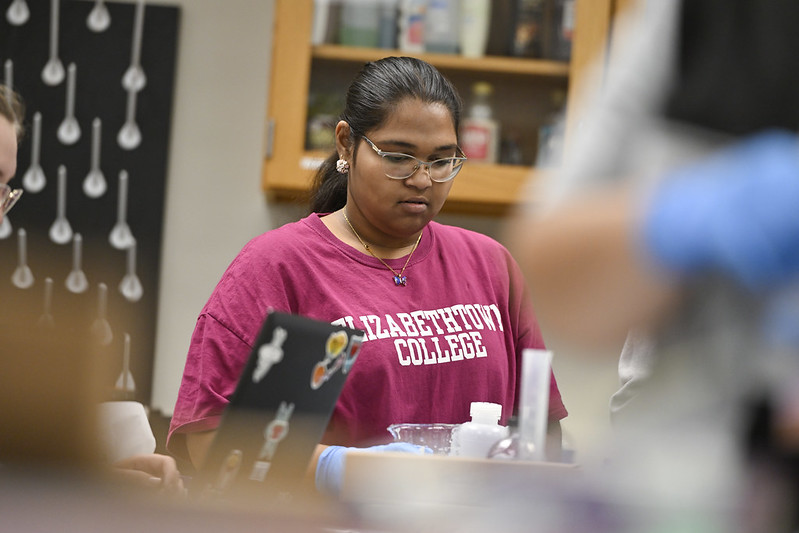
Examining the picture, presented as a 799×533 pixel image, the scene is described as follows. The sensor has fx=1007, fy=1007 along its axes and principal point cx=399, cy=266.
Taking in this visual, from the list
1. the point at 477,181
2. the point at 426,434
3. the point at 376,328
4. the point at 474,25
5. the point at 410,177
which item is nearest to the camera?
the point at 426,434

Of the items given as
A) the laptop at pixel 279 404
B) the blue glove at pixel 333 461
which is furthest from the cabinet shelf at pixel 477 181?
the laptop at pixel 279 404

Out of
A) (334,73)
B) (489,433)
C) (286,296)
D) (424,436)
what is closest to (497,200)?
(334,73)

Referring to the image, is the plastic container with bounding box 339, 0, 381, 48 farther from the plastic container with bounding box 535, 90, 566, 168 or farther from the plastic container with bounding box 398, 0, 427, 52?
the plastic container with bounding box 535, 90, 566, 168

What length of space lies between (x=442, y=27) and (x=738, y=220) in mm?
2298

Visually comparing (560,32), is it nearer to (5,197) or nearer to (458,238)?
(458,238)

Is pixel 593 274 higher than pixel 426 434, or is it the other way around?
pixel 593 274

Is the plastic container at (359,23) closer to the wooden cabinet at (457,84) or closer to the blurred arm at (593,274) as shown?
the wooden cabinet at (457,84)

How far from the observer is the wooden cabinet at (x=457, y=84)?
2576 millimetres

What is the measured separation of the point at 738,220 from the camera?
463mm

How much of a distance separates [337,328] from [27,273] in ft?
6.26

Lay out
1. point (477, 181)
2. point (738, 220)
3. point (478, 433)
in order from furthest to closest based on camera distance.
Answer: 1. point (477, 181)
2. point (478, 433)
3. point (738, 220)

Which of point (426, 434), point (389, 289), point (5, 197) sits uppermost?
point (5, 197)

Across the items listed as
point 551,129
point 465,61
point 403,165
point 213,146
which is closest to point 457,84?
point 465,61

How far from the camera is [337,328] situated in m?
1.04
